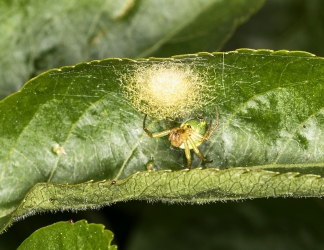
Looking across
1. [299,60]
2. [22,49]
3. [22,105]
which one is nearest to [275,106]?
[299,60]

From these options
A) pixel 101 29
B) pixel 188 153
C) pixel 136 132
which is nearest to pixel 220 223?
pixel 188 153

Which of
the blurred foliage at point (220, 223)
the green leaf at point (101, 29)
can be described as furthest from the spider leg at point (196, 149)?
the blurred foliage at point (220, 223)

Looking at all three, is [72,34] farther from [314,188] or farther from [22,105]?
[314,188]

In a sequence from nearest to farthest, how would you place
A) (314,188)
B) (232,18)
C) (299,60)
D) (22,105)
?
(314,188) → (299,60) → (22,105) → (232,18)

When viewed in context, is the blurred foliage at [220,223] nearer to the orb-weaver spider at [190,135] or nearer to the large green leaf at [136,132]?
the large green leaf at [136,132]

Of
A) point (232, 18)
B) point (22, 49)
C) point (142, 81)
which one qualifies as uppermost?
point (232, 18)

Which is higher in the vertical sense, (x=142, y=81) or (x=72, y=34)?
(x=72, y=34)
